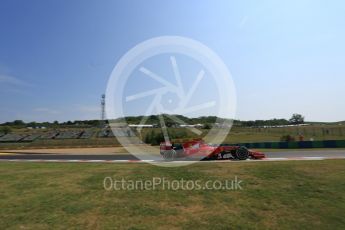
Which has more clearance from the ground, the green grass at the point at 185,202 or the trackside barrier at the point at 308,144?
the trackside barrier at the point at 308,144

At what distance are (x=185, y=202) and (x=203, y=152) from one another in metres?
8.67

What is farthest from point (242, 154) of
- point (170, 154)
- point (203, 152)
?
point (170, 154)

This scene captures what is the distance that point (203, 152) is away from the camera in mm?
19281

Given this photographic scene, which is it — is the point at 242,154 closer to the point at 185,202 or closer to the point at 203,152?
the point at 203,152

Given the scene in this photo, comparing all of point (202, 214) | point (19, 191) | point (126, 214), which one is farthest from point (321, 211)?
point (19, 191)

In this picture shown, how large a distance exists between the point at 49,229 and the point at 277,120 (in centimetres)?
15385

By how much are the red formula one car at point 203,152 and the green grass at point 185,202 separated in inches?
169

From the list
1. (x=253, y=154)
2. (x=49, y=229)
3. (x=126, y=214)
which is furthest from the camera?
(x=253, y=154)

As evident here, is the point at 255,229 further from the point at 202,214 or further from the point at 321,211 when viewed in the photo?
the point at 321,211

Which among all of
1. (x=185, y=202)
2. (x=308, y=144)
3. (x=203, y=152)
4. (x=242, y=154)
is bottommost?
(x=185, y=202)

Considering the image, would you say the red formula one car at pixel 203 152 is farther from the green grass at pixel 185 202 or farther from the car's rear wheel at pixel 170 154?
the green grass at pixel 185 202

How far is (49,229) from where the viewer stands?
29.4 ft

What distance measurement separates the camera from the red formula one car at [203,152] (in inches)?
739

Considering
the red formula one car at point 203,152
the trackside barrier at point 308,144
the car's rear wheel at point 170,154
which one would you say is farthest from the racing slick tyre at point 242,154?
the trackside barrier at point 308,144
